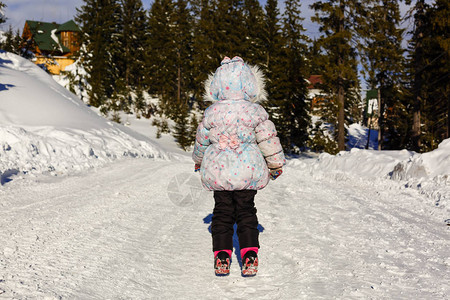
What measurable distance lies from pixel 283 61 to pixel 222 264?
99.1 ft

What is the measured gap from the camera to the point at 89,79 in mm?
36562

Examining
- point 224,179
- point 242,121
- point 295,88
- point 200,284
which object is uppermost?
point 295,88

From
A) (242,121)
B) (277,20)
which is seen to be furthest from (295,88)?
(242,121)

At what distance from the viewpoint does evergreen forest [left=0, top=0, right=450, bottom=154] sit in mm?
21359

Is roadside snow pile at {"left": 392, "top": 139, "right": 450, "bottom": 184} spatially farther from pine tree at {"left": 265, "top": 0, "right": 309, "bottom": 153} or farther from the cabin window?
the cabin window

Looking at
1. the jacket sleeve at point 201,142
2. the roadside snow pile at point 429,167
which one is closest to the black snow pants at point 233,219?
the jacket sleeve at point 201,142

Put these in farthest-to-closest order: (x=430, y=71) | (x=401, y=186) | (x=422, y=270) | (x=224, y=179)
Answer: (x=430, y=71) < (x=401, y=186) < (x=224, y=179) < (x=422, y=270)

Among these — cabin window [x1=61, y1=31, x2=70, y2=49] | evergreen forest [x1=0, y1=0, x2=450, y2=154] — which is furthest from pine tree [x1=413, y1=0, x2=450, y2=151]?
cabin window [x1=61, y1=31, x2=70, y2=49]

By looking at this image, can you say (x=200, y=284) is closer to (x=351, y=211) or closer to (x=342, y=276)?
(x=342, y=276)

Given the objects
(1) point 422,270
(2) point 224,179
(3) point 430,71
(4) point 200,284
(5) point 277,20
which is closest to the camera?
(4) point 200,284

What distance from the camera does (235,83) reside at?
3596 millimetres

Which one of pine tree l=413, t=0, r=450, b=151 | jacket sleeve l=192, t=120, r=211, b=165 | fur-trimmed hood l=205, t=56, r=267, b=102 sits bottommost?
jacket sleeve l=192, t=120, r=211, b=165

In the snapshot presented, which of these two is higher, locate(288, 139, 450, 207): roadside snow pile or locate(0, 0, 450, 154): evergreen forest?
locate(0, 0, 450, 154): evergreen forest

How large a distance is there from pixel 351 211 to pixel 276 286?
316 cm
